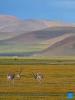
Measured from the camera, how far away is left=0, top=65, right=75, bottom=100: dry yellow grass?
12.5 meters

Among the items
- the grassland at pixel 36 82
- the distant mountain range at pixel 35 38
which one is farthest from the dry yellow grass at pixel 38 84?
the distant mountain range at pixel 35 38

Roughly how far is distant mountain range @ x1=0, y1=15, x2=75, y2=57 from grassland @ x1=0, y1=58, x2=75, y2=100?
0.72m

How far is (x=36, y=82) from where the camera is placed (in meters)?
14.9

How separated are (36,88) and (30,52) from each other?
1.56 m

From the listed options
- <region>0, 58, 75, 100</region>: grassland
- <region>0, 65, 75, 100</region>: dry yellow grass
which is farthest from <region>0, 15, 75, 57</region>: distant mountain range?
<region>0, 65, 75, 100</region>: dry yellow grass

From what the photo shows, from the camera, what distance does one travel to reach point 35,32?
49.3ft

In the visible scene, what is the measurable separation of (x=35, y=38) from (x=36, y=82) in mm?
1665

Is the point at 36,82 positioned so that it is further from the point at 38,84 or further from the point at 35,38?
the point at 35,38

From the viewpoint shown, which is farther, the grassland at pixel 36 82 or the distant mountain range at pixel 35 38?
the distant mountain range at pixel 35 38

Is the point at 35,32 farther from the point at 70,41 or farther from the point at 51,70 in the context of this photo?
the point at 51,70

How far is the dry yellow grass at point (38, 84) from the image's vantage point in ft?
40.9

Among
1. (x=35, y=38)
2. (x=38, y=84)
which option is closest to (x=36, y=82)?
(x=38, y=84)

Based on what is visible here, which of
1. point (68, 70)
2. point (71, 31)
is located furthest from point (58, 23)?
point (68, 70)

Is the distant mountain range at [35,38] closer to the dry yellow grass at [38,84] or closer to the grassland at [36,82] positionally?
the grassland at [36,82]
